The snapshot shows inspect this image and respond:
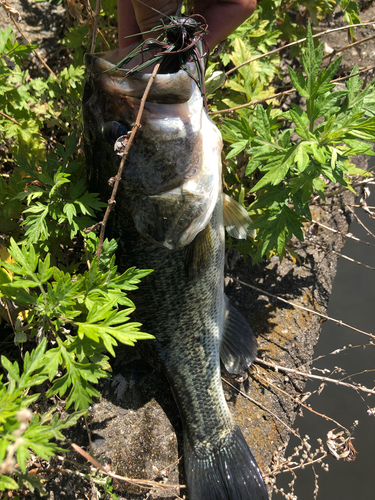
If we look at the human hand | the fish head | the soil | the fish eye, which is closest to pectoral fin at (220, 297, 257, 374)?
the soil

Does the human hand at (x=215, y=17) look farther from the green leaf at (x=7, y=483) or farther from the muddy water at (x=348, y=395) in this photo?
the muddy water at (x=348, y=395)

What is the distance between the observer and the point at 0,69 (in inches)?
103

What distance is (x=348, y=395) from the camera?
378cm

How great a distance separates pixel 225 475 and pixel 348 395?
1609 millimetres

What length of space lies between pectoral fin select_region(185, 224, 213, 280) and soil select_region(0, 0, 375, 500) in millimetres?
962

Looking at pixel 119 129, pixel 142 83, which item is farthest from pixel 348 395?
pixel 142 83

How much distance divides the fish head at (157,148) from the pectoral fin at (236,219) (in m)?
0.40

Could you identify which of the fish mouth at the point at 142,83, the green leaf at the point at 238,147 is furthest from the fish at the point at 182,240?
the green leaf at the point at 238,147

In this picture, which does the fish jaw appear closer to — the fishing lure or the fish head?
the fish head

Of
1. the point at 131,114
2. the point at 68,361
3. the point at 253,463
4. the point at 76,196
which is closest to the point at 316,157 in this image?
the point at 131,114

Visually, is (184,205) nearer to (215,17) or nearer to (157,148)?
(157,148)

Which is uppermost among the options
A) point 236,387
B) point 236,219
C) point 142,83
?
point 142,83

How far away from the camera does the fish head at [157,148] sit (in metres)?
1.98

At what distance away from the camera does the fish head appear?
Result: 6.50ft
